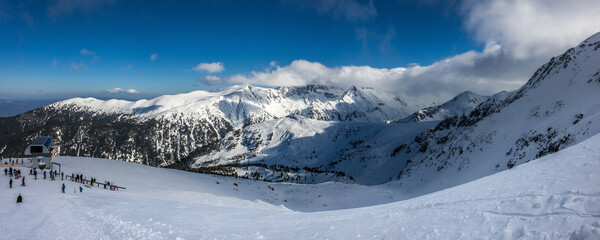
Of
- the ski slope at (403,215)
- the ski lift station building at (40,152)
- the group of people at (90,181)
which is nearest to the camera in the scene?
the ski slope at (403,215)

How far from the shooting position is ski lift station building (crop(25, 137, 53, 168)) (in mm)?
46406

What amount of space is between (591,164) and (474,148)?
276 feet

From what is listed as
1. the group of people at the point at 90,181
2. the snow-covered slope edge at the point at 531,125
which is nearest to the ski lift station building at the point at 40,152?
→ the group of people at the point at 90,181

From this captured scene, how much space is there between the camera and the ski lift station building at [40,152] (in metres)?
46.4

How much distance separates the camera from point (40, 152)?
46781mm

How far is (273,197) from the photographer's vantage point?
7331cm

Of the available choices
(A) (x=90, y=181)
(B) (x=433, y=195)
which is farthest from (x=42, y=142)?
(B) (x=433, y=195)

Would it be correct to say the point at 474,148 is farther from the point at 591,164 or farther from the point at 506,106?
the point at 591,164

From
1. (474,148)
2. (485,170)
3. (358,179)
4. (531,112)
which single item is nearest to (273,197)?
(485,170)

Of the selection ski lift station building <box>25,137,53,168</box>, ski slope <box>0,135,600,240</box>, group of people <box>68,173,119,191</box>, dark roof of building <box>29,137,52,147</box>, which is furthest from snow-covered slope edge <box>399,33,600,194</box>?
dark roof of building <box>29,137,52,147</box>

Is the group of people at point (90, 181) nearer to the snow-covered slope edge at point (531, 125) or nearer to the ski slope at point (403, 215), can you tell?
the ski slope at point (403, 215)

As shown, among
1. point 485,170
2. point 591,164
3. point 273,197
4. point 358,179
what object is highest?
point 591,164

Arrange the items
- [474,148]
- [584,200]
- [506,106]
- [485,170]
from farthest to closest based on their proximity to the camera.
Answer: [506,106] → [474,148] → [485,170] → [584,200]

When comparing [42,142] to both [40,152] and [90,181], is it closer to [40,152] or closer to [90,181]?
[40,152]
